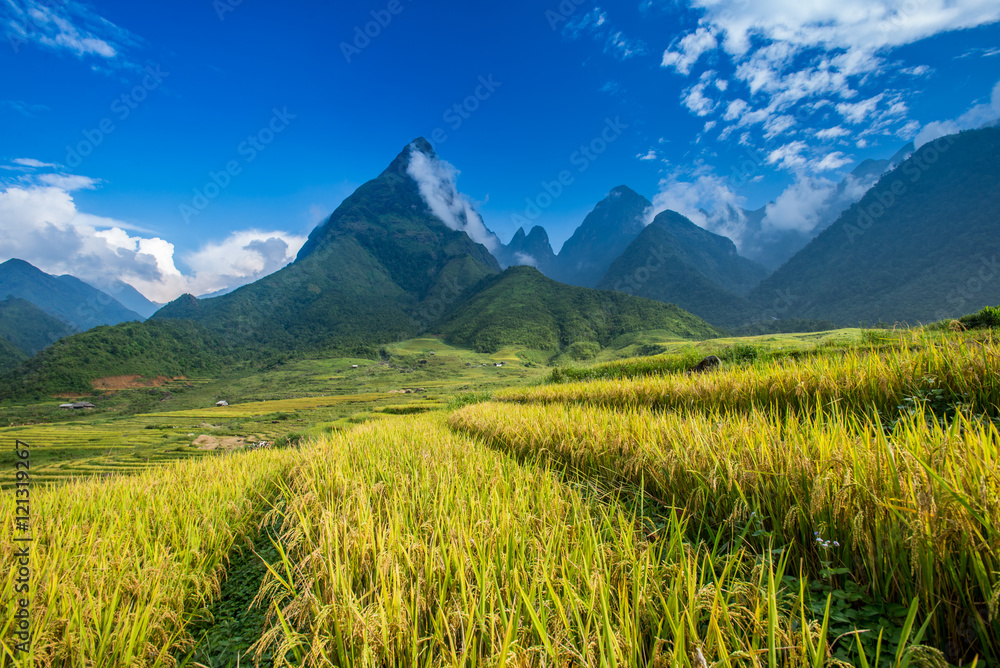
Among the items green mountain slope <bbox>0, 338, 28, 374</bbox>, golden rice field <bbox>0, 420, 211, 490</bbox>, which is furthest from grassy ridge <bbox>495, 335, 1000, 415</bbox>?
green mountain slope <bbox>0, 338, 28, 374</bbox>

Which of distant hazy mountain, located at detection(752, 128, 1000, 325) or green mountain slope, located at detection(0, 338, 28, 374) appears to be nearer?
distant hazy mountain, located at detection(752, 128, 1000, 325)

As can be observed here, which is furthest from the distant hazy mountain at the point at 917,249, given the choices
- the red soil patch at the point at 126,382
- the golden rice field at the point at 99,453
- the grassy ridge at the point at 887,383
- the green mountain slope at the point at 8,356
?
the green mountain slope at the point at 8,356

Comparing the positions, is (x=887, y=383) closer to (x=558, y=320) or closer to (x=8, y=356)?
(x=558, y=320)

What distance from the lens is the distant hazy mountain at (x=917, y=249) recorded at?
11531cm

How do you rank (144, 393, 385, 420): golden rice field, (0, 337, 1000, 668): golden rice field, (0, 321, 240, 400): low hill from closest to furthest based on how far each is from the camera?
(0, 337, 1000, 668): golden rice field → (144, 393, 385, 420): golden rice field → (0, 321, 240, 400): low hill

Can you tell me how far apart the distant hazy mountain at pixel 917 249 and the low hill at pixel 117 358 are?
21332cm

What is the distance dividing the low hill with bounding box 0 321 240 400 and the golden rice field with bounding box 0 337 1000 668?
141568mm

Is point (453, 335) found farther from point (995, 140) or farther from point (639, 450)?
point (995, 140)

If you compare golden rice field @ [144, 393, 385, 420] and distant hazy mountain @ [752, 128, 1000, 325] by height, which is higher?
distant hazy mountain @ [752, 128, 1000, 325]

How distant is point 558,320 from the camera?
168 m

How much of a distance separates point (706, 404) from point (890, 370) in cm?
233

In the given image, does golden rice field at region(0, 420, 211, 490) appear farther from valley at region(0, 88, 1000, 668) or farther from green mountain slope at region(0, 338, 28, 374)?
green mountain slope at region(0, 338, 28, 374)

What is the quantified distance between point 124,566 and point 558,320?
16775 centimetres

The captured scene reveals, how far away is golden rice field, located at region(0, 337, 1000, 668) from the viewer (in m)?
1.40
